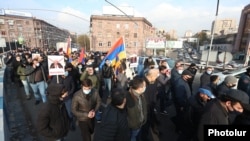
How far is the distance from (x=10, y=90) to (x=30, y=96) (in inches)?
69.8

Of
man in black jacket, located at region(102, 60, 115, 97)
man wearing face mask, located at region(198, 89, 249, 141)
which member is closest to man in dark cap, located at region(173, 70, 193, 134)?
man wearing face mask, located at region(198, 89, 249, 141)

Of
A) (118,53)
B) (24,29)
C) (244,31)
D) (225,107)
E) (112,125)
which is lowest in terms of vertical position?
(112,125)

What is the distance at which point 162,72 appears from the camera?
5.14 meters

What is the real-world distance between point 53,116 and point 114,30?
1861 inches

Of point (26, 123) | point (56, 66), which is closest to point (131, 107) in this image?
point (56, 66)

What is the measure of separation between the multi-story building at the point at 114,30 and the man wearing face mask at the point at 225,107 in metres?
44.0

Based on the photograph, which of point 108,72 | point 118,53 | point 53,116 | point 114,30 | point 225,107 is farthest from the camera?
point 114,30

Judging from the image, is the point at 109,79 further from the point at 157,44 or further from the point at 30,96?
the point at 157,44

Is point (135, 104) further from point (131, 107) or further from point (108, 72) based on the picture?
point (108, 72)

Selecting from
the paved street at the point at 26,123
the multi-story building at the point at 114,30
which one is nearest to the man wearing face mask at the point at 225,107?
the paved street at the point at 26,123

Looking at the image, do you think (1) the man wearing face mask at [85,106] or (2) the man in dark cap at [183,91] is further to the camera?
(2) the man in dark cap at [183,91]

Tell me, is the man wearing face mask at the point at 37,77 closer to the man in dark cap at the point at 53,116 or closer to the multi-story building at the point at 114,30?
the man in dark cap at the point at 53,116

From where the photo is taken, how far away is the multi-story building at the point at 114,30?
4684 centimetres

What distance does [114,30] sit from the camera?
4834cm
